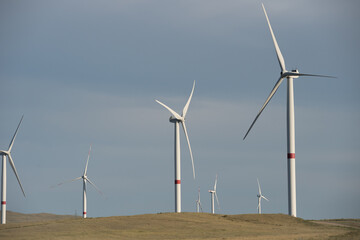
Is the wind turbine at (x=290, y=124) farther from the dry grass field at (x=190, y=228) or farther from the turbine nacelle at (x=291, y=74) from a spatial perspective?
the dry grass field at (x=190, y=228)

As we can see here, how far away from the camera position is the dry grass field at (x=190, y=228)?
6353cm

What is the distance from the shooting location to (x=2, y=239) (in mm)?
63031

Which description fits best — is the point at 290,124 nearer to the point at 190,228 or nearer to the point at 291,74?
the point at 291,74

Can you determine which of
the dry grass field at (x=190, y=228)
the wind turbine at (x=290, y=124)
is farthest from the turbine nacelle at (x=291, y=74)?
the dry grass field at (x=190, y=228)

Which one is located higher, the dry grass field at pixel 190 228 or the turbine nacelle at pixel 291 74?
the turbine nacelle at pixel 291 74

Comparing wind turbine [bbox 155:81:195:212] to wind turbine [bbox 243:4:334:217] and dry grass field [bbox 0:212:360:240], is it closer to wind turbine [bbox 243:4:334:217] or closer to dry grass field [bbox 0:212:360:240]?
dry grass field [bbox 0:212:360:240]

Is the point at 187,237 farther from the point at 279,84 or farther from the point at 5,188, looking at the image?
the point at 5,188

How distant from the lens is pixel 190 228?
70.6m

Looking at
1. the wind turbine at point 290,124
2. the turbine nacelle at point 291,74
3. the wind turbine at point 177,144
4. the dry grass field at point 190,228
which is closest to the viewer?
the dry grass field at point 190,228

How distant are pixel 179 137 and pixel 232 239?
41.0 m

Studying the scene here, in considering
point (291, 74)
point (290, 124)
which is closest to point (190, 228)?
point (290, 124)

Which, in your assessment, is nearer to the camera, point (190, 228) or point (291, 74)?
point (190, 228)

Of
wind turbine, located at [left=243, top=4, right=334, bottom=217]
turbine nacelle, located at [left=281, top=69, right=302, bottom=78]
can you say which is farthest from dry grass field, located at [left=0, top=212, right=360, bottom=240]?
turbine nacelle, located at [left=281, top=69, right=302, bottom=78]

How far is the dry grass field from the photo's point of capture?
6353cm
